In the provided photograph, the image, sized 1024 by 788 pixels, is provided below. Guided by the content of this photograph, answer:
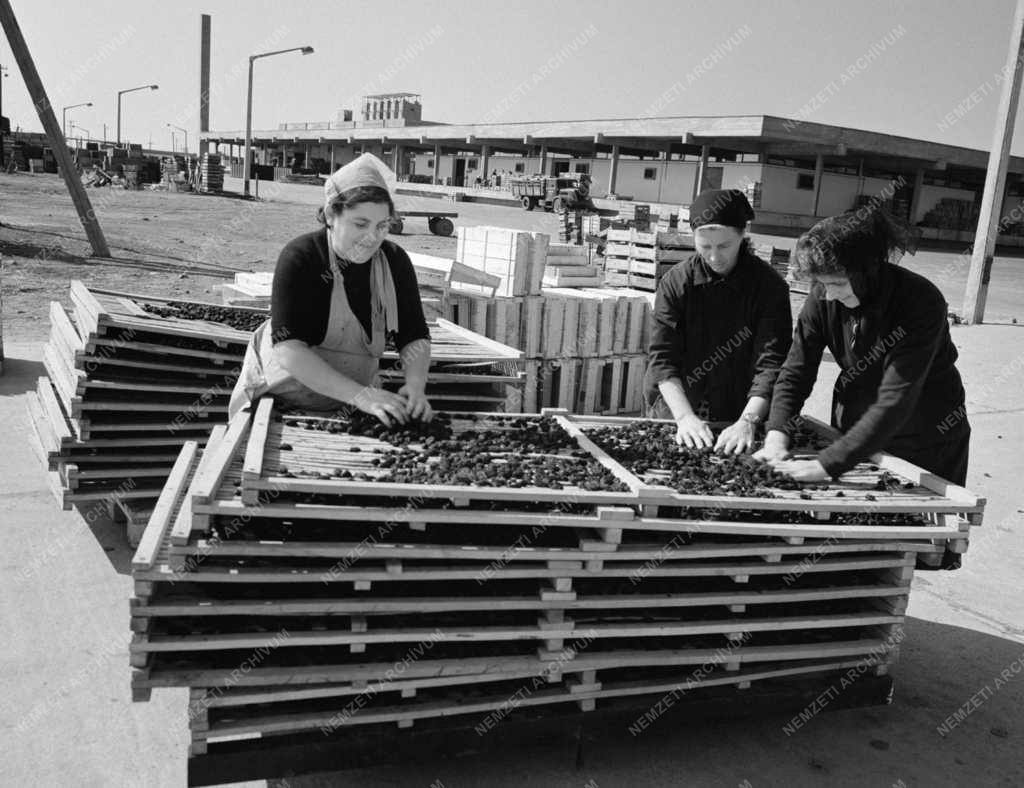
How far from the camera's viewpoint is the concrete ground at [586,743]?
3311 millimetres

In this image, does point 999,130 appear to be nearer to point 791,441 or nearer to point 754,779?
point 791,441

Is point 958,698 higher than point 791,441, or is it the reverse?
point 791,441

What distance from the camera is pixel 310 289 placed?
350cm

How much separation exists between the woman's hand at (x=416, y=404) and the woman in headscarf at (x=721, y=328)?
3.88 feet

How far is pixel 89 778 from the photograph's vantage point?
320 cm

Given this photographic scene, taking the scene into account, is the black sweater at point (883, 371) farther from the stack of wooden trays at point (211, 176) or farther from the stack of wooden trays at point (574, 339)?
the stack of wooden trays at point (211, 176)

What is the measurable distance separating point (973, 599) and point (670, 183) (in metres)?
39.7

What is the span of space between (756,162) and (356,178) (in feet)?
131

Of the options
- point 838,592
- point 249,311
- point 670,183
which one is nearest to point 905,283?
point 838,592

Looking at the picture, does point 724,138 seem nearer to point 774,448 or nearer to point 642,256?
point 642,256

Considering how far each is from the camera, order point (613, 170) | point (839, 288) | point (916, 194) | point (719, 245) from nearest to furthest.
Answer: point (839, 288), point (719, 245), point (916, 194), point (613, 170)

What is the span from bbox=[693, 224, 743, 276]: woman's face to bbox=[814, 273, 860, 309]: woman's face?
0.72 m

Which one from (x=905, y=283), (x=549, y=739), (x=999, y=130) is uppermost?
(x=999, y=130)

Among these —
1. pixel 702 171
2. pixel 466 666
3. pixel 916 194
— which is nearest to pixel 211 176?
pixel 702 171
